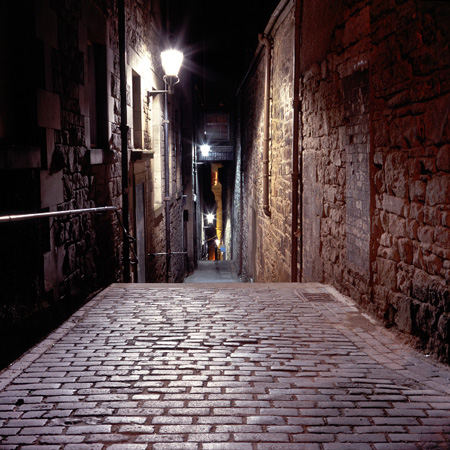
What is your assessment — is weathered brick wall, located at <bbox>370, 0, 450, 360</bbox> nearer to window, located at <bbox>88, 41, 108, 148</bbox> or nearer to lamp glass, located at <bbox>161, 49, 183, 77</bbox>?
window, located at <bbox>88, 41, 108, 148</bbox>

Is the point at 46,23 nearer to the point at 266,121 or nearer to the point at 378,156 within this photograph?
the point at 378,156

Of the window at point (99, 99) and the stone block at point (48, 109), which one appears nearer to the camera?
the stone block at point (48, 109)

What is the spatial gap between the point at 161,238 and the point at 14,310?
A: 7839 mm

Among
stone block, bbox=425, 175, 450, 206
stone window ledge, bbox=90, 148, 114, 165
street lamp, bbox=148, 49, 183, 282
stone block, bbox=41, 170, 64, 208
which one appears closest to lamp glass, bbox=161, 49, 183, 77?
street lamp, bbox=148, 49, 183, 282

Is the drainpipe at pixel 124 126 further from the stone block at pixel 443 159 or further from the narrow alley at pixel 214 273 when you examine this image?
the narrow alley at pixel 214 273

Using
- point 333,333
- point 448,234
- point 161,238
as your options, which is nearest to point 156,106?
point 161,238

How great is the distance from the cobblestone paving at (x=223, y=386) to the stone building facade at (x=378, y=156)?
1.63 ft

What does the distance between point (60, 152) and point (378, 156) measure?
9.85ft

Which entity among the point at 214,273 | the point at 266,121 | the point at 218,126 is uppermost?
the point at 218,126

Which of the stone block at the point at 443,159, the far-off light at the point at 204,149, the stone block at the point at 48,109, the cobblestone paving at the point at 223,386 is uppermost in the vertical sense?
the far-off light at the point at 204,149

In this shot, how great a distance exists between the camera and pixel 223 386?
3.16 meters

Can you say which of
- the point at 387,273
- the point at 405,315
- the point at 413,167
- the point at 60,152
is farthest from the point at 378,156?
the point at 60,152

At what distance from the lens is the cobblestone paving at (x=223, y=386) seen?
2.54 m

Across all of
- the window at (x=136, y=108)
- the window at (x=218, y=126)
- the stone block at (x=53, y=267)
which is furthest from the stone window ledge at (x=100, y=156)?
the window at (x=218, y=126)
